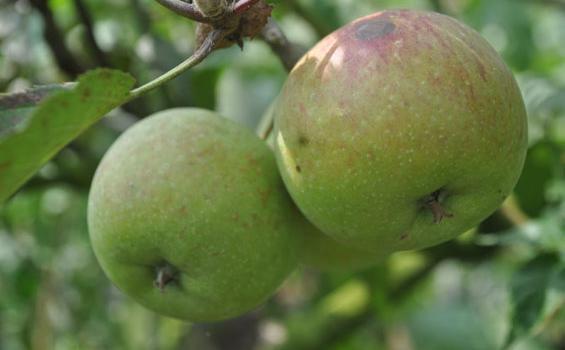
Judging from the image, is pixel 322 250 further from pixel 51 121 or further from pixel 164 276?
pixel 51 121

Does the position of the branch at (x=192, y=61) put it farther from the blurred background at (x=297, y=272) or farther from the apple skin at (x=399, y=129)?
the blurred background at (x=297, y=272)

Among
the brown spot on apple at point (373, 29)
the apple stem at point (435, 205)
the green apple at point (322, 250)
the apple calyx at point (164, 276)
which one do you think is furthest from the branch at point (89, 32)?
the apple stem at point (435, 205)

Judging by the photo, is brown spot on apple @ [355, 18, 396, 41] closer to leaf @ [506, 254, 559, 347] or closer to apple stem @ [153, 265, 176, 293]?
apple stem @ [153, 265, 176, 293]

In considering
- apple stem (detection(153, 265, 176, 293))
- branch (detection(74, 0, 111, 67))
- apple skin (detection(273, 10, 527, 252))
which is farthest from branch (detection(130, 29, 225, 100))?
branch (detection(74, 0, 111, 67))

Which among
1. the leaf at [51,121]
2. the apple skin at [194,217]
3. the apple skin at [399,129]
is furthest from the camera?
the apple skin at [194,217]

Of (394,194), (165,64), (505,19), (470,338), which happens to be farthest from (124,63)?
(470,338)

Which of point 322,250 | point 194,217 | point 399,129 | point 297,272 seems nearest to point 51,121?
point 194,217

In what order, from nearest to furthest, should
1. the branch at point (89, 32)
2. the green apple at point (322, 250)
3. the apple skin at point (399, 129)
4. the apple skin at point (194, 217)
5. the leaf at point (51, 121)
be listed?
the leaf at point (51, 121), the apple skin at point (399, 129), the apple skin at point (194, 217), the green apple at point (322, 250), the branch at point (89, 32)
